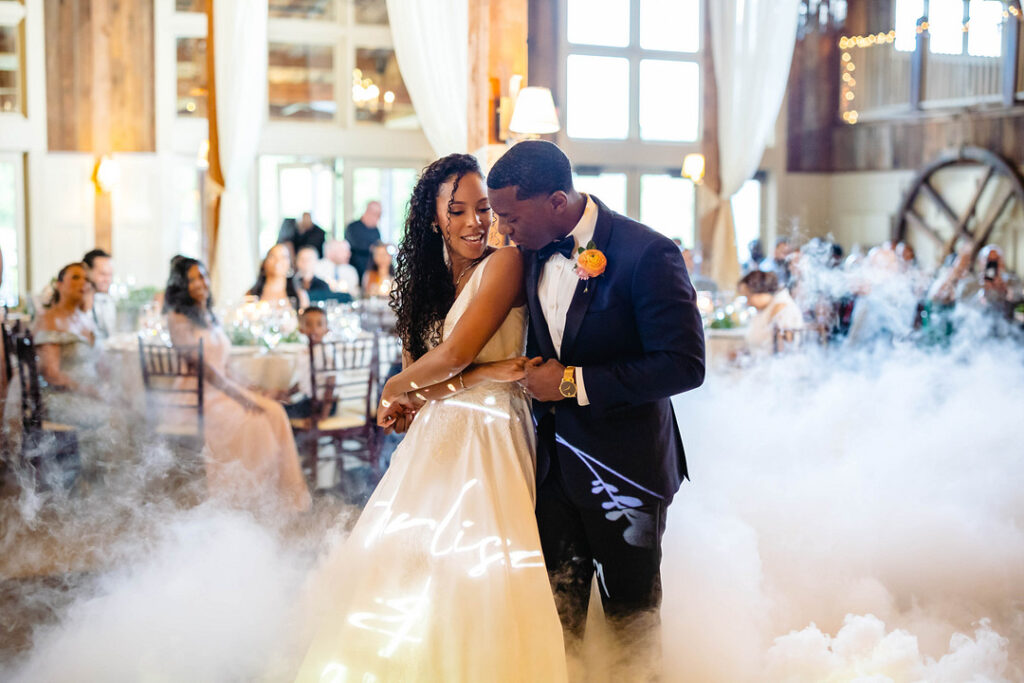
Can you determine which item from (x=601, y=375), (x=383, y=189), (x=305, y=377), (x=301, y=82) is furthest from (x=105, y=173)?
(x=601, y=375)

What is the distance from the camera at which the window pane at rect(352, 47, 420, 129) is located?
11188 mm

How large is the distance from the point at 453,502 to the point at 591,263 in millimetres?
623

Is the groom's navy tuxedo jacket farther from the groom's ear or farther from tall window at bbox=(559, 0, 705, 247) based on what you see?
tall window at bbox=(559, 0, 705, 247)

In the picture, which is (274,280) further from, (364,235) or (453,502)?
(453,502)

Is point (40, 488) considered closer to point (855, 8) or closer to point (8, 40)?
point (8, 40)

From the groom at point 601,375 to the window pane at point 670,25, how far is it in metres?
10.4

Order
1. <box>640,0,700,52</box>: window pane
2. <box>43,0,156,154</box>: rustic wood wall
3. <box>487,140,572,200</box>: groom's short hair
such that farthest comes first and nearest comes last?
<box>640,0,700,52</box>: window pane < <box>43,0,156,154</box>: rustic wood wall < <box>487,140,572,200</box>: groom's short hair

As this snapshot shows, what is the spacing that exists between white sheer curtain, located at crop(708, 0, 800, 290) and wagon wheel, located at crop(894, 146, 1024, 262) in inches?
147

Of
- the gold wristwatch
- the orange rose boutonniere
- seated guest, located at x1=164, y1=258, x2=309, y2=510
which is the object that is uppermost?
the orange rose boutonniere

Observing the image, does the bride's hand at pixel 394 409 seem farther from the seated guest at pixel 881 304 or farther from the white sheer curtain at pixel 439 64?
the seated guest at pixel 881 304

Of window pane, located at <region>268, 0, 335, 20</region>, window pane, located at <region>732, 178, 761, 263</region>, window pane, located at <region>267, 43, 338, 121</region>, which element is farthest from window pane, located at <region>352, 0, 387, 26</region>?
window pane, located at <region>732, 178, 761, 263</region>

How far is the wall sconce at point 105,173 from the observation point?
10117mm

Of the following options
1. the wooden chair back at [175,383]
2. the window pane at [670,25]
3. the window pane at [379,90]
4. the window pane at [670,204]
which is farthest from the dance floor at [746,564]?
the window pane at [670,25]

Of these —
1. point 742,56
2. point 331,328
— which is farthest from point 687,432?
point 742,56
